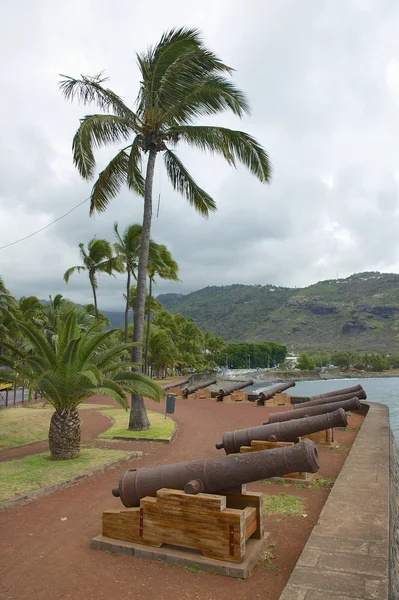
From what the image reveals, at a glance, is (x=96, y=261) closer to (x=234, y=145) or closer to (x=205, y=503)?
(x=234, y=145)

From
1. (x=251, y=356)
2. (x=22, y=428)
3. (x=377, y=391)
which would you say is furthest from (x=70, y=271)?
(x=251, y=356)

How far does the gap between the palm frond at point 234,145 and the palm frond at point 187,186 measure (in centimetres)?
104

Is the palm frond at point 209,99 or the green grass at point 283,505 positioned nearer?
the green grass at point 283,505

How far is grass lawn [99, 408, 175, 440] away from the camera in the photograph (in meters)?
13.0

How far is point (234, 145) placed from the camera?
13.4 metres

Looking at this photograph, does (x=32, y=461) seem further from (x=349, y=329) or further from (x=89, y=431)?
(x=349, y=329)

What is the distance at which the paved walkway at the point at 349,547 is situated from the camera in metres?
3.81

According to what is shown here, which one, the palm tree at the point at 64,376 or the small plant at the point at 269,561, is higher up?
the palm tree at the point at 64,376

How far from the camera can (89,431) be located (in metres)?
14.2

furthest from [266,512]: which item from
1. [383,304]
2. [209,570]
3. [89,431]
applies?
[383,304]

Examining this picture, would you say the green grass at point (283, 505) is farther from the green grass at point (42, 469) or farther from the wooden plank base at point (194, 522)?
the green grass at point (42, 469)

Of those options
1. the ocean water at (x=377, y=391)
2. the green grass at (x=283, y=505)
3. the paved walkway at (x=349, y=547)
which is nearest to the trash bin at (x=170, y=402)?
the paved walkway at (x=349, y=547)

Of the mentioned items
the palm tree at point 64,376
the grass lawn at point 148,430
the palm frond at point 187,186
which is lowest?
the grass lawn at point 148,430

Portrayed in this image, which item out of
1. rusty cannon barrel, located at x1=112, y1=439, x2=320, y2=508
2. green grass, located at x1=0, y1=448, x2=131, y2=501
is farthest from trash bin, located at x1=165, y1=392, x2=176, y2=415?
rusty cannon barrel, located at x1=112, y1=439, x2=320, y2=508
